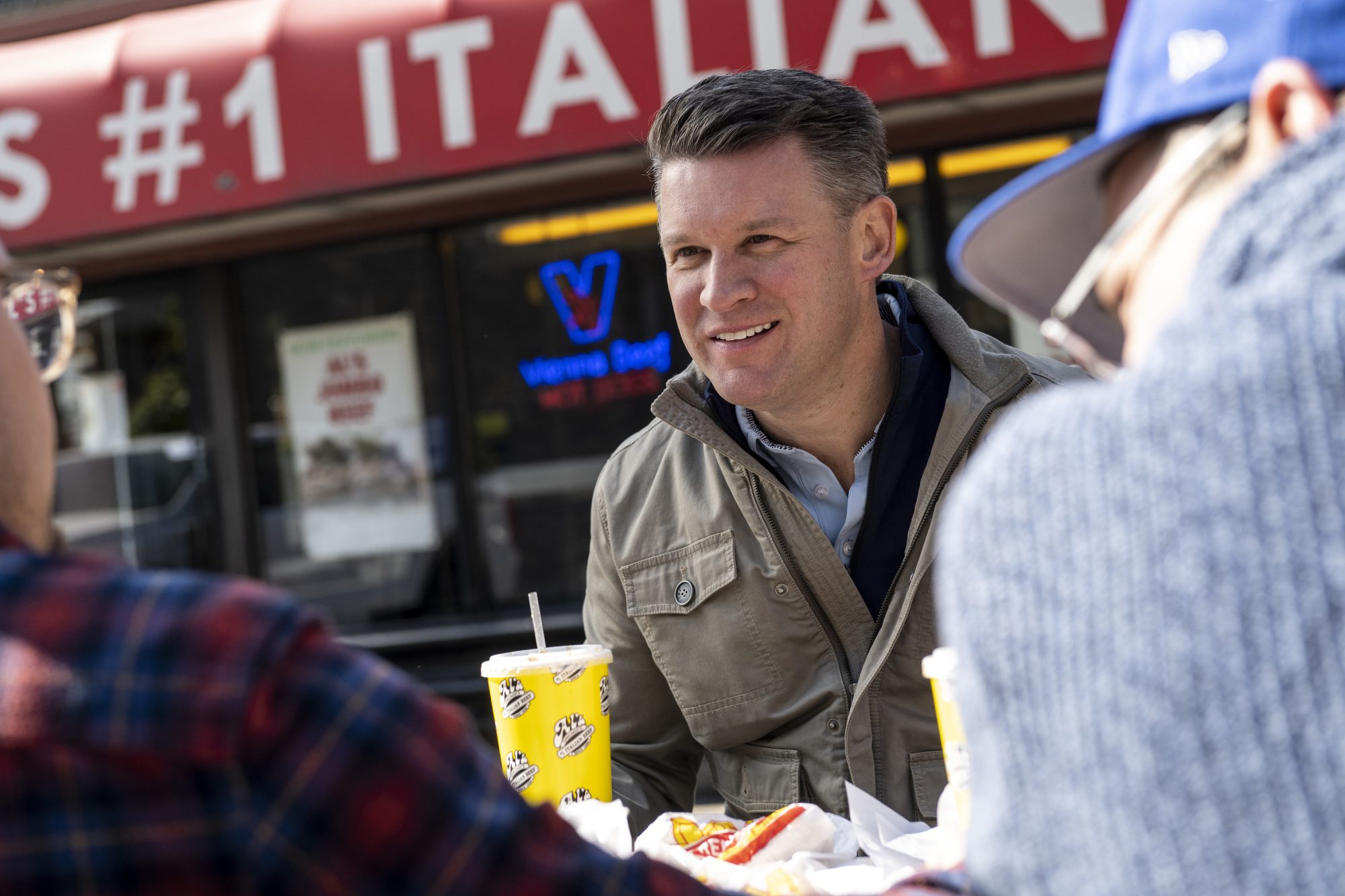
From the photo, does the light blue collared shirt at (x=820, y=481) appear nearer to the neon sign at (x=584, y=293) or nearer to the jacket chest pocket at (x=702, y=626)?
the jacket chest pocket at (x=702, y=626)

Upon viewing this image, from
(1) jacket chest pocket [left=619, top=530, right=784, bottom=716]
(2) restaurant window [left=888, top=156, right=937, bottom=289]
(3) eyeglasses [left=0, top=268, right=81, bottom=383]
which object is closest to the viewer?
(3) eyeglasses [left=0, top=268, right=81, bottom=383]

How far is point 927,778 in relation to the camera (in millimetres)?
2264

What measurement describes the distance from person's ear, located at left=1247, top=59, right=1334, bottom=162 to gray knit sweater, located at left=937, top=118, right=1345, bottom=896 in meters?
0.05

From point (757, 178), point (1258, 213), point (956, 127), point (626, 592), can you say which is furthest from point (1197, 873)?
point (956, 127)

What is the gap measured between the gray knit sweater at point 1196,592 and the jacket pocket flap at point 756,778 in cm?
149

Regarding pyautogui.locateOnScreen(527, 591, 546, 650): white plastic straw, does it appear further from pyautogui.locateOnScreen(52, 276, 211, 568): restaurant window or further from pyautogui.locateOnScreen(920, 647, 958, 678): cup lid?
pyautogui.locateOnScreen(52, 276, 211, 568): restaurant window

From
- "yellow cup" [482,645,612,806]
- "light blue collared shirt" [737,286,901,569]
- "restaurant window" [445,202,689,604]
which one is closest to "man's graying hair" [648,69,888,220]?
"light blue collared shirt" [737,286,901,569]

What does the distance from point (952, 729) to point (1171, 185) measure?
0.80 m

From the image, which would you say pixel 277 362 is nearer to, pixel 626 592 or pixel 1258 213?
pixel 626 592

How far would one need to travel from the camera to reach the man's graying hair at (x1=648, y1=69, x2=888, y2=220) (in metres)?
2.61

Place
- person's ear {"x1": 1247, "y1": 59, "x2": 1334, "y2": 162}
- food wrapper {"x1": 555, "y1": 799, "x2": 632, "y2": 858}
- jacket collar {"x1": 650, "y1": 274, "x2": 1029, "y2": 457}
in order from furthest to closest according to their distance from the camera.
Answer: jacket collar {"x1": 650, "y1": 274, "x2": 1029, "y2": 457}
food wrapper {"x1": 555, "y1": 799, "x2": 632, "y2": 858}
person's ear {"x1": 1247, "y1": 59, "x2": 1334, "y2": 162}

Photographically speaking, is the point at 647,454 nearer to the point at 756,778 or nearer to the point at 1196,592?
the point at 756,778

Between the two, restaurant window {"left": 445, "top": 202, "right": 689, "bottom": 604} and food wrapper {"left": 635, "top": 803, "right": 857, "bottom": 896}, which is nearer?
food wrapper {"left": 635, "top": 803, "right": 857, "bottom": 896}

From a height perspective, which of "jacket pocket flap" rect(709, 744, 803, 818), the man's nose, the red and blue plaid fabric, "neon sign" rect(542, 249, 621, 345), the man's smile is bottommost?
"jacket pocket flap" rect(709, 744, 803, 818)
